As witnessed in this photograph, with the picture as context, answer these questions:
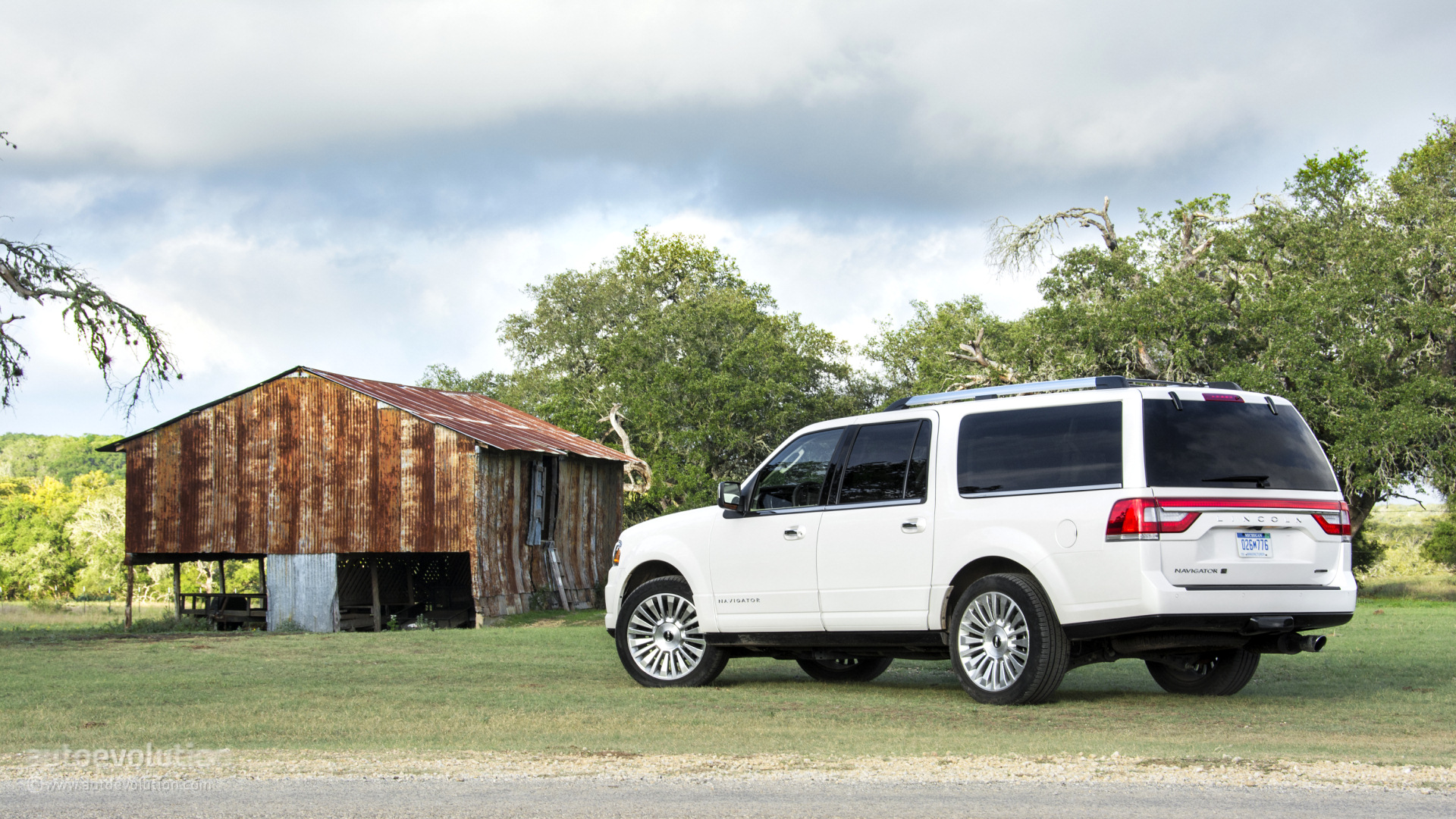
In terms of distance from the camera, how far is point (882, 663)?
11.6m

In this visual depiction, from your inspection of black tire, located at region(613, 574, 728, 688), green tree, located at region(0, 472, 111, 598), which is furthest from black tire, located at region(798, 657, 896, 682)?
green tree, located at region(0, 472, 111, 598)

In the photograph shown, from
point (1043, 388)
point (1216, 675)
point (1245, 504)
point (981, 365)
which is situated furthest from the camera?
point (981, 365)

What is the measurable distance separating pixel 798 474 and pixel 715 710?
2.05 meters

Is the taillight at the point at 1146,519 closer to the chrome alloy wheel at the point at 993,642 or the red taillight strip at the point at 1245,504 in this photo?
the red taillight strip at the point at 1245,504

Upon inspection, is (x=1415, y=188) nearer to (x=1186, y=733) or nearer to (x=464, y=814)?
(x=1186, y=733)

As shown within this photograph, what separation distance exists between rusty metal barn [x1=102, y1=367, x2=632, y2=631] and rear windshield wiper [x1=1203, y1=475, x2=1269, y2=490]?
20601 mm

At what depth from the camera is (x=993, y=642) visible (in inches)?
348

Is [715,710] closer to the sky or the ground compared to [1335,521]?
closer to the ground

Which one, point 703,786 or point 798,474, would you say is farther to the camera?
point 798,474

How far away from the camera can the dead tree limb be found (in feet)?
155

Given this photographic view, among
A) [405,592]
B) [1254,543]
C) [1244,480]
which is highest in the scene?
[1244,480]

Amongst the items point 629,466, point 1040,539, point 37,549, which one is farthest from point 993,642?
point 37,549

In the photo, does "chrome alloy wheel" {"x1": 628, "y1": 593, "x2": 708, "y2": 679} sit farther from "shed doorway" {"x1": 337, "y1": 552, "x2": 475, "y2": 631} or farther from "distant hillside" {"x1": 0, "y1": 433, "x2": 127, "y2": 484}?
"distant hillside" {"x1": 0, "y1": 433, "x2": 127, "y2": 484}

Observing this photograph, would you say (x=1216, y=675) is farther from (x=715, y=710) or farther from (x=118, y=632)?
(x=118, y=632)
